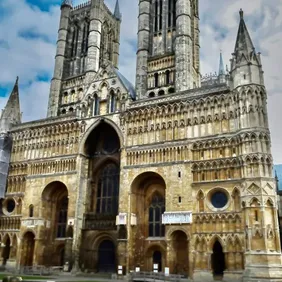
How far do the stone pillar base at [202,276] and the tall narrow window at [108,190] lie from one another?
11.4 m

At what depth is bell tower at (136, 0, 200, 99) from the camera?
46812 mm

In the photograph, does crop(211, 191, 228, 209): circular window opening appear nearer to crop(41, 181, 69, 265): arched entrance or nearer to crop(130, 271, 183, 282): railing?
crop(130, 271, 183, 282): railing

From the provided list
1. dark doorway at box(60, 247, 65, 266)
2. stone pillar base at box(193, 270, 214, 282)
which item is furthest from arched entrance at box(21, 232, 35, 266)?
stone pillar base at box(193, 270, 214, 282)

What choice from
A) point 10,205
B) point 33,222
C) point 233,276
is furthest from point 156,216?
point 10,205

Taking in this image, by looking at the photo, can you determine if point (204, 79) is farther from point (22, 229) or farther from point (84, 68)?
point (22, 229)

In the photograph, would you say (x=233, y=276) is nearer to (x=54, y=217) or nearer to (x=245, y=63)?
(x=245, y=63)

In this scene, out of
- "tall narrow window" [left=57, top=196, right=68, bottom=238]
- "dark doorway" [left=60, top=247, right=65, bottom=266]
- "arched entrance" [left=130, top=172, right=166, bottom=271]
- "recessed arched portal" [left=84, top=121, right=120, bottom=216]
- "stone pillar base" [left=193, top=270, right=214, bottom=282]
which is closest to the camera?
"stone pillar base" [left=193, top=270, right=214, bottom=282]

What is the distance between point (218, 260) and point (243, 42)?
19838 mm

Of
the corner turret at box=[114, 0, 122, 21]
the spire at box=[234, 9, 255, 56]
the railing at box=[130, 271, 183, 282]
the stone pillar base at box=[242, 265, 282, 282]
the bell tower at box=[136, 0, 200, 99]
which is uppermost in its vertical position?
the corner turret at box=[114, 0, 122, 21]

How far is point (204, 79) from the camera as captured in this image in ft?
253

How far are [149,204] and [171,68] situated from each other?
22.0 metres

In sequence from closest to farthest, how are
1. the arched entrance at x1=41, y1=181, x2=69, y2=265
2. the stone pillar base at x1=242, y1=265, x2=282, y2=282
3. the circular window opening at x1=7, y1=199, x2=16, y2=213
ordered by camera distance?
the stone pillar base at x1=242, y1=265, x2=282, y2=282 → the arched entrance at x1=41, y1=181, x2=69, y2=265 → the circular window opening at x1=7, y1=199, x2=16, y2=213

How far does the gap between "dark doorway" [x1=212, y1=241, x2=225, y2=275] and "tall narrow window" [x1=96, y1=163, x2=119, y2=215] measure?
38.0 ft

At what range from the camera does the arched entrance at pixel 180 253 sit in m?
29.8
